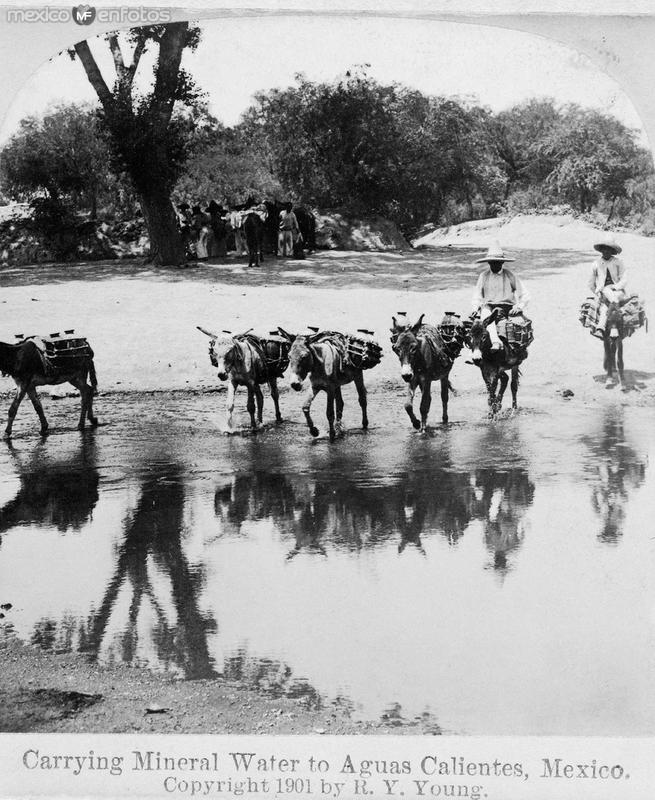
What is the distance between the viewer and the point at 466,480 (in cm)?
659

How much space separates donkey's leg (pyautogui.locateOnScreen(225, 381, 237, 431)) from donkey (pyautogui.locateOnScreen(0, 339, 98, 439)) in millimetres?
898

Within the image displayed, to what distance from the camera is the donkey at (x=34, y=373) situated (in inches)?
270

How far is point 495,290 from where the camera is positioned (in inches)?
279

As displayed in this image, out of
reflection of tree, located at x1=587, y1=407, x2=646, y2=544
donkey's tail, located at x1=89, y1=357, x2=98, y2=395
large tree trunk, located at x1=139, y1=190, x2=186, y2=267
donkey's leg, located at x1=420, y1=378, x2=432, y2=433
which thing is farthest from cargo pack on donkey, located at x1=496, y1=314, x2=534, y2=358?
donkey's tail, located at x1=89, y1=357, x2=98, y2=395

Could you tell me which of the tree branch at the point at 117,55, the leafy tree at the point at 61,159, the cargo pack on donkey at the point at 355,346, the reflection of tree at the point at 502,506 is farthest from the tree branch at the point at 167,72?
the reflection of tree at the point at 502,506

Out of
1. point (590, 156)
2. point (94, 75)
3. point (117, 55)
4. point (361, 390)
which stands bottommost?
point (361, 390)

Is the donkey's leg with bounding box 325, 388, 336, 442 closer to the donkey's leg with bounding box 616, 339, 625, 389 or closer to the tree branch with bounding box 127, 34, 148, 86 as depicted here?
the donkey's leg with bounding box 616, 339, 625, 389

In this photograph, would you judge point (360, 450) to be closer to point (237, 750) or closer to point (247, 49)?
point (237, 750)

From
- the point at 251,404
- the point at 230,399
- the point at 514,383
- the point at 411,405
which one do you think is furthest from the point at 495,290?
the point at 230,399

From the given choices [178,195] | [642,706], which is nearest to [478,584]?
[642,706]

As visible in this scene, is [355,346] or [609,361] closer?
[609,361]

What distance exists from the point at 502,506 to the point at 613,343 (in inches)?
53.8

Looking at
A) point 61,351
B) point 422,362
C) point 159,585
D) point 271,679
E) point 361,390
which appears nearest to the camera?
point 271,679

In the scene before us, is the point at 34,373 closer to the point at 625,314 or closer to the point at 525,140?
the point at 525,140
